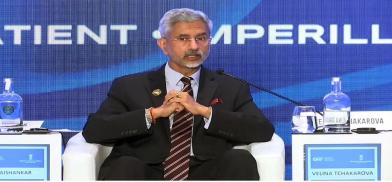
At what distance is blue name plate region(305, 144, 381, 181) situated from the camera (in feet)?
13.9

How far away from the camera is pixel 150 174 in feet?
13.8

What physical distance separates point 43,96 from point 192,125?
4.13 ft

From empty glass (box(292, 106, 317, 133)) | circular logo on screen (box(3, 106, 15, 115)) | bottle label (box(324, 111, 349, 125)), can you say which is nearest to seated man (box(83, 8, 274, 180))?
empty glass (box(292, 106, 317, 133))

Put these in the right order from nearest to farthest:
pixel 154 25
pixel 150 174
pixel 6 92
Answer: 1. pixel 150 174
2. pixel 6 92
3. pixel 154 25

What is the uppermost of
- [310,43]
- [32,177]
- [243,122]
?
[310,43]

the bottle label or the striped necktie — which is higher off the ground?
the bottle label

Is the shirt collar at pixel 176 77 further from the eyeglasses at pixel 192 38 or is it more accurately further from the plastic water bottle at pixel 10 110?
the plastic water bottle at pixel 10 110

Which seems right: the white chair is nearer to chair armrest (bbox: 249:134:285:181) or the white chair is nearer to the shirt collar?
chair armrest (bbox: 249:134:285:181)

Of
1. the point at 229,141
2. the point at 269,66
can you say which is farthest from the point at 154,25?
the point at 229,141

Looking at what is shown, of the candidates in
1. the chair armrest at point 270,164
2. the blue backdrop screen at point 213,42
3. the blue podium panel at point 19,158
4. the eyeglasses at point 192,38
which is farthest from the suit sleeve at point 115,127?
the blue backdrop screen at point 213,42

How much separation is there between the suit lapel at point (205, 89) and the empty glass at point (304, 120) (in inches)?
19.1

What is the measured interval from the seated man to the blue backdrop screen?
25.0 inches

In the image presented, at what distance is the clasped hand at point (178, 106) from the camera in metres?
4.20

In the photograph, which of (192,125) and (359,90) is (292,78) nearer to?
(359,90)
